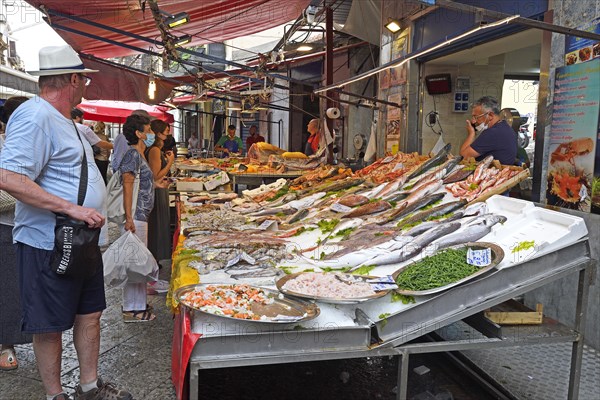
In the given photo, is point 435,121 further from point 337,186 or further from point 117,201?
point 117,201

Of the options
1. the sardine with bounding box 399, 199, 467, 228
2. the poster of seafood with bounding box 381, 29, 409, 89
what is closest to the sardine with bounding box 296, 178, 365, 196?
the sardine with bounding box 399, 199, 467, 228

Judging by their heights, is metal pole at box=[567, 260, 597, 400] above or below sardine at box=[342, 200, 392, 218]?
below

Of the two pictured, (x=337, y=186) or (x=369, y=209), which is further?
(x=337, y=186)

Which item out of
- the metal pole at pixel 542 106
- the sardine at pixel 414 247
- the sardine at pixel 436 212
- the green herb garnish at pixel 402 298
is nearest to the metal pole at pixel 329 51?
the metal pole at pixel 542 106

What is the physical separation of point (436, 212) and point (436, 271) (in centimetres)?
141

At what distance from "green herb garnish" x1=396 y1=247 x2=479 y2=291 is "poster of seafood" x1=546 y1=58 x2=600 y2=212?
222 cm

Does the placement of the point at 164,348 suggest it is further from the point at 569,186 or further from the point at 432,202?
the point at 569,186

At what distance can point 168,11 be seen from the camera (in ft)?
29.7

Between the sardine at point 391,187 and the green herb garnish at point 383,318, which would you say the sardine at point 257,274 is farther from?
the sardine at point 391,187

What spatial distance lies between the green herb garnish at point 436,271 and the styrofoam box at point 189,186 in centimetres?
642

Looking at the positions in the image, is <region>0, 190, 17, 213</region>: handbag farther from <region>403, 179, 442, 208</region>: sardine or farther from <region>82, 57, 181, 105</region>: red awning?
<region>82, 57, 181, 105</region>: red awning

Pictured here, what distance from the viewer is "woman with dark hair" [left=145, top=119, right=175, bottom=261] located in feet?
23.5

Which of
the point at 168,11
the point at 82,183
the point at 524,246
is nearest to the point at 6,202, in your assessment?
the point at 82,183

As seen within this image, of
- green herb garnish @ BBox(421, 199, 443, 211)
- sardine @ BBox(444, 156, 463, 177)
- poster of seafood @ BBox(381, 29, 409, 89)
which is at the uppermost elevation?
poster of seafood @ BBox(381, 29, 409, 89)
